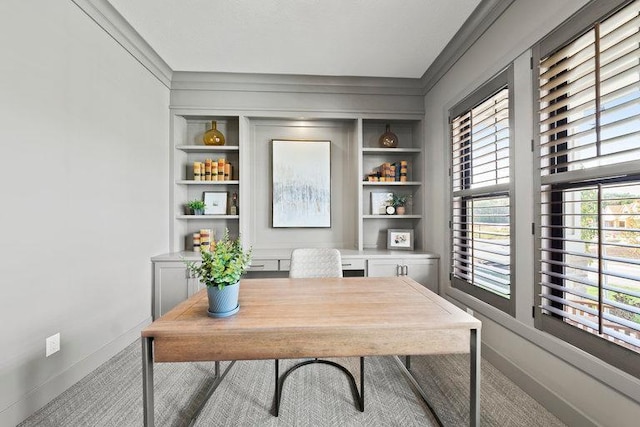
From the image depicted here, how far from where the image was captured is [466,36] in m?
2.42

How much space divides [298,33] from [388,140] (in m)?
1.58

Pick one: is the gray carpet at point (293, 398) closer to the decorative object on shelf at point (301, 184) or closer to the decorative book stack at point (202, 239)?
the decorative book stack at point (202, 239)

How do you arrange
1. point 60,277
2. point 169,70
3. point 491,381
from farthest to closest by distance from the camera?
1. point 169,70
2. point 491,381
3. point 60,277

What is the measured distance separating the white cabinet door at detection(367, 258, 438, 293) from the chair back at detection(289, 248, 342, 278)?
88 centimetres

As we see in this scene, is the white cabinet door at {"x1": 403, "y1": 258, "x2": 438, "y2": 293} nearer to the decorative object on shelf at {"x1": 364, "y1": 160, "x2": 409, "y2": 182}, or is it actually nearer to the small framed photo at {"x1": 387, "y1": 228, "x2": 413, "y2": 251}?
the small framed photo at {"x1": 387, "y1": 228, "x2": 413, "y2": 251}

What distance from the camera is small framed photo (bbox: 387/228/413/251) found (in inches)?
135

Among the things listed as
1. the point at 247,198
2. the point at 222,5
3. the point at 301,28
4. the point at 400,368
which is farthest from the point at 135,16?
the point at 400,368

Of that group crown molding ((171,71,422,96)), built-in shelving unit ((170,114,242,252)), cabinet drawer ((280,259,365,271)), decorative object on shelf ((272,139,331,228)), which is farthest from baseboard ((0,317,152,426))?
crown molding ((171,71,422,96))

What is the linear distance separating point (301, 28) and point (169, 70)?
166 centimetres

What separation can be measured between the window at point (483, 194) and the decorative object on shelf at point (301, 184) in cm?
146

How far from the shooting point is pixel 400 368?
2178mm

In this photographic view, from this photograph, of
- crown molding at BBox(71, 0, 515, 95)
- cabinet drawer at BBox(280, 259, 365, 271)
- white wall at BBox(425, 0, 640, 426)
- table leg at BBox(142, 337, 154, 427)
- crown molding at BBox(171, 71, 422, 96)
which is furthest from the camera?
crown molding at BBox(171, 71, 422, 96)

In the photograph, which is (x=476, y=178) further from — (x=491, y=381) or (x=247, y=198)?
(x=247, y=198)

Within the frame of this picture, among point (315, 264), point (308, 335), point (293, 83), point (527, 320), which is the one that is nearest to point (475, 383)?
point (308, 335)
